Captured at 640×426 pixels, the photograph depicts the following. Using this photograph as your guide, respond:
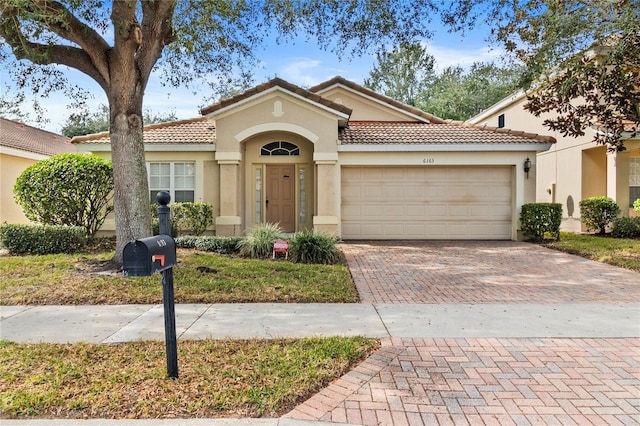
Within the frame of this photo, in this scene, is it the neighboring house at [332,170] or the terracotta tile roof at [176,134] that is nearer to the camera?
the neighboring house at [332,170]

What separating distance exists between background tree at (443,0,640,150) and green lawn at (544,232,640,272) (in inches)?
112

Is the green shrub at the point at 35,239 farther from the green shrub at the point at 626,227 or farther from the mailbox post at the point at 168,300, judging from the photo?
the green shrub at the point at 626,227

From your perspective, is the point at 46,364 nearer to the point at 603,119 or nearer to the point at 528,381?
the point at 528,381

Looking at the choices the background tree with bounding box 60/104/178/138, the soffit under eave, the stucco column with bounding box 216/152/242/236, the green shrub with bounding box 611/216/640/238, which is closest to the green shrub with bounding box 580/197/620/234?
the green shrub with bounding box 611/216/640/238

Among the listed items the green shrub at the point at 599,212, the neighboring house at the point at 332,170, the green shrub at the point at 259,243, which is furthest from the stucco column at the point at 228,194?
the green shrub at the point at 599,212

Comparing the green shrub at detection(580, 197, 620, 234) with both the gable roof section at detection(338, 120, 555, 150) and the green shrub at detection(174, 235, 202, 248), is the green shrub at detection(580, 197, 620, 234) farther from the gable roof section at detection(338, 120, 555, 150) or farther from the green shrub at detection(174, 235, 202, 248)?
the green shrub at detection(174, 235, 202, 248)

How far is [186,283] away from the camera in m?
7.33

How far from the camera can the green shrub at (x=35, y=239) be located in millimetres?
10555

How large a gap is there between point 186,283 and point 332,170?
745 centimetres

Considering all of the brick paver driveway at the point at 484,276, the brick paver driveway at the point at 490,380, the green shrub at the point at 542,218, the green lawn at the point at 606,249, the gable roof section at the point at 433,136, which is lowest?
the brick paver driveway at the point at 490,380

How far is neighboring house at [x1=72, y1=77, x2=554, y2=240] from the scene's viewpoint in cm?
1366

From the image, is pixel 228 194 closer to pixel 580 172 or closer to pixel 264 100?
pixel 264 100

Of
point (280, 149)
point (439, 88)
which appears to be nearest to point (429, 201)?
point (280, 149)

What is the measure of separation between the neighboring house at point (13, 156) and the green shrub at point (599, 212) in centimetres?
2203
